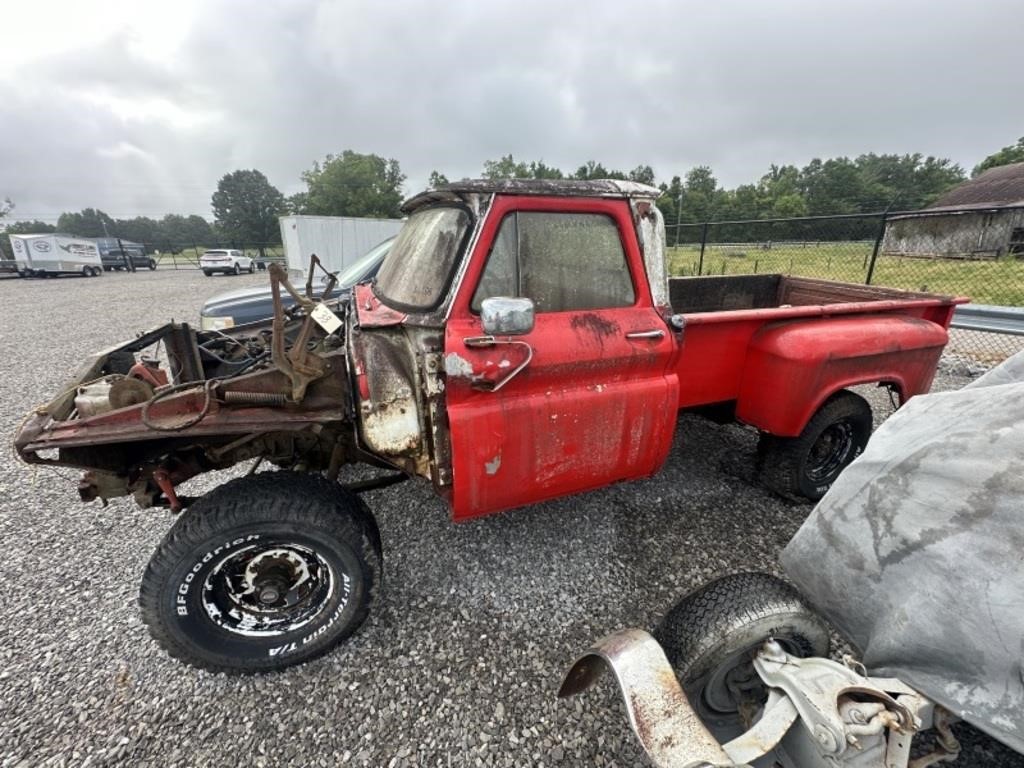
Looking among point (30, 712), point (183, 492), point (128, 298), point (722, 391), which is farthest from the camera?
point (128, 298)

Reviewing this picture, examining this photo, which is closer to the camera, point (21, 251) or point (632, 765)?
point (632, 765)

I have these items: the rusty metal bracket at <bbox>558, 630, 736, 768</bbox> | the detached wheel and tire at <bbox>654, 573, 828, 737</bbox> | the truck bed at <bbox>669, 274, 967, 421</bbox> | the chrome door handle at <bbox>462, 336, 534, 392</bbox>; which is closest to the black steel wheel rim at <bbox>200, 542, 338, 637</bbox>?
the chrome door handle at <bbox>462, 336, 534, 392</bbox>

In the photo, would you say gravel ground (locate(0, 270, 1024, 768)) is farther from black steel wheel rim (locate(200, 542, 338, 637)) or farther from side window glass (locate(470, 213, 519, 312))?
side window glass (locate(470, 213, 519, 312))

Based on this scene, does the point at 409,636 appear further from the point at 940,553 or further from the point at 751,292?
the point at 751,292

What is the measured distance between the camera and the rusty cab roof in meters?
2.13

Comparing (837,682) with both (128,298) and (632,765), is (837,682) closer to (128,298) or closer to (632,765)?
(632,765)

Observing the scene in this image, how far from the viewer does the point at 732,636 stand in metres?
1.61

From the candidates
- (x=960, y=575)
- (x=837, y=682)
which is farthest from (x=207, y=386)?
(x=960, y=575)

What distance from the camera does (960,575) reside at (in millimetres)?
1260

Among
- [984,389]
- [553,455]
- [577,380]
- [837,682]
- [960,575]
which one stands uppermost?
[984,389]

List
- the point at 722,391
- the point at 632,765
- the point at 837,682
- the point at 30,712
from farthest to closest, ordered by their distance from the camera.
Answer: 1. the point at 722,391
2. the point at 30,712
3. the point at 632,765
4. the point at 837,682

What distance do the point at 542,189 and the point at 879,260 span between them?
14070 mm

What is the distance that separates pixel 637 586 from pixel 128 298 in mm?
19040

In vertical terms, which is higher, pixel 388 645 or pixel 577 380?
pixel 577 380
